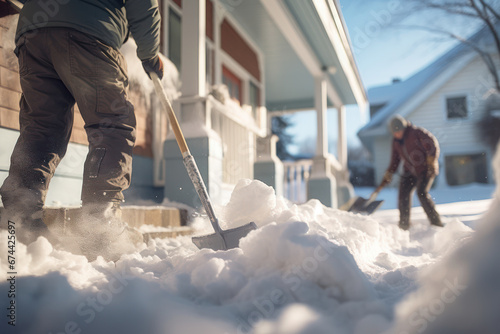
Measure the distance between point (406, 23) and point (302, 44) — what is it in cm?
211

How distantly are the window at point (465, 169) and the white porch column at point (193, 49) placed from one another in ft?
45.1

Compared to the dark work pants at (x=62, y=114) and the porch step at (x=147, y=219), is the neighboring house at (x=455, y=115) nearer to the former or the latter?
the porch step at (x=147, y=219)

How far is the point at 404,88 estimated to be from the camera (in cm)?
1897

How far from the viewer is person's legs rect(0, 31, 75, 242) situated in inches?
58.7

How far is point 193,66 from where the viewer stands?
3.41m

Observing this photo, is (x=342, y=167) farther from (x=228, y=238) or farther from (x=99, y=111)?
(x=99, y=111)

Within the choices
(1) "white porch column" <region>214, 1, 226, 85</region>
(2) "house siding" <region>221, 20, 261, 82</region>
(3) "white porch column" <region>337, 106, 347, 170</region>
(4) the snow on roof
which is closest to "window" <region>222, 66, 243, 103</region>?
(2) "house siding" <region>221, 20, 261, 82</region>

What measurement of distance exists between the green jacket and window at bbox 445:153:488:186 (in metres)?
15.0

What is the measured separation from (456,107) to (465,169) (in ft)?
8.68

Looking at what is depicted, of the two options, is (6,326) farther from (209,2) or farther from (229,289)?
(209,2)

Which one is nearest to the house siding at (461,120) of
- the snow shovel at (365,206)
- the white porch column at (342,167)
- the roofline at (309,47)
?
the white porch column at (342,167)

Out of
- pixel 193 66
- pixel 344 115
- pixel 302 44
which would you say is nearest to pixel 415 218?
pixel 302 44

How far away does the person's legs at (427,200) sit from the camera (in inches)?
160

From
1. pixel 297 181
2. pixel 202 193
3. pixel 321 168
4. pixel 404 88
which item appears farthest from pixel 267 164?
pixel 404 88
